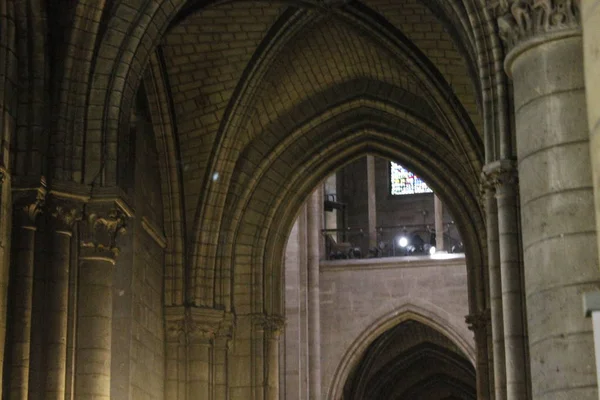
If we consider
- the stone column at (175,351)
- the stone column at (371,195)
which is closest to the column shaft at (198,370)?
the stone column at (175,351)

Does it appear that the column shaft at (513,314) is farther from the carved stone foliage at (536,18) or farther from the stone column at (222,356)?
the stone column at (222,356)

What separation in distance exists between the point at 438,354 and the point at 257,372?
12.8 metres

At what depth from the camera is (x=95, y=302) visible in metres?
12.5

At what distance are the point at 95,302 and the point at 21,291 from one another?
845mm

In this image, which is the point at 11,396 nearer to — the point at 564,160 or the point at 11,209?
the point at 11,209

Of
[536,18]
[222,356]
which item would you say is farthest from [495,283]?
[222,356]

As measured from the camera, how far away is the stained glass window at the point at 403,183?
109ft

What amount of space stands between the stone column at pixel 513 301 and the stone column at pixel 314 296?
1520 cm

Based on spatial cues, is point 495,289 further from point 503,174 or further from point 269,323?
point 269,323

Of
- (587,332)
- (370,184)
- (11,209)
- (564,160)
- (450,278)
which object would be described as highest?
(370,184)

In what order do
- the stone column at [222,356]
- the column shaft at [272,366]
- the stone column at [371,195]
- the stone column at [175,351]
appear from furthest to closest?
1. the stone column at [371,195]
2. the column shaft at [272,366]
3. the stone column at [222,356]
4. the stone column at [175,351]

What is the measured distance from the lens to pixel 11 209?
39.3ft

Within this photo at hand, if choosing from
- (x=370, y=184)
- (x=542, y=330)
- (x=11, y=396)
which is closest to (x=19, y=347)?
(x=11, y=396)

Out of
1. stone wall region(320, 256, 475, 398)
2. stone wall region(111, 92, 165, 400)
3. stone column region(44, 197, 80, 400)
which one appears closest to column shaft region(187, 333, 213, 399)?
stone wall region(111, 92, 165, 400)
